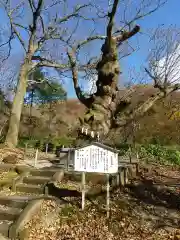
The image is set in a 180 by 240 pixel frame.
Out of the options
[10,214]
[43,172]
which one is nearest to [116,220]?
[10,214]

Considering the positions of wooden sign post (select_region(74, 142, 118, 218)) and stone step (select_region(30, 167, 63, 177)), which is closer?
wooden sign post (select_region(74, 142, 118, 218))

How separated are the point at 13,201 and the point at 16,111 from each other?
11021 mm

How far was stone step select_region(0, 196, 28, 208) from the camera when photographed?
21.9 ft

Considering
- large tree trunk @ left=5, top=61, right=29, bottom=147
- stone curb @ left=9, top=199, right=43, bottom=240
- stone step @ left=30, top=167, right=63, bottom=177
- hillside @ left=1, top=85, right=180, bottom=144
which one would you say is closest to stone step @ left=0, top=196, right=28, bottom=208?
stone curb @ left=9, top=199, right=43, bottom=240

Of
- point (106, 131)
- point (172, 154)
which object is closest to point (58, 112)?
point (172, 154)

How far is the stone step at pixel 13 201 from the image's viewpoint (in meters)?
6.67

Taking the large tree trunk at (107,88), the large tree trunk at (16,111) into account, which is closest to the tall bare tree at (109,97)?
the large tree trunk at (107,88)

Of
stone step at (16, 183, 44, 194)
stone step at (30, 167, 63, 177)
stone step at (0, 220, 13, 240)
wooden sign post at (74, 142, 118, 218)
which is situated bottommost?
stone step at (0, 220, 13, 240)

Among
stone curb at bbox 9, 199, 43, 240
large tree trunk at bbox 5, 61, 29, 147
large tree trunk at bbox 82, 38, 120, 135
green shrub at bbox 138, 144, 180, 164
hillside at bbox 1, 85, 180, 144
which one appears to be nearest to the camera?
stone curb at bbox 9, 199, 43, 240

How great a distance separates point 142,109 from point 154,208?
675cm

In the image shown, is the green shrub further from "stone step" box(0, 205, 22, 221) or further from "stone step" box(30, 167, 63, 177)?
"stone step" box(0, 205, 22, 221)

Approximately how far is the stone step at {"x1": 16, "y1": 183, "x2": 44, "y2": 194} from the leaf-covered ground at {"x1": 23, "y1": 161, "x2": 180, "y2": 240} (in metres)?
0.82

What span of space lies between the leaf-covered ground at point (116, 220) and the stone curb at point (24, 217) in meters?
0.12

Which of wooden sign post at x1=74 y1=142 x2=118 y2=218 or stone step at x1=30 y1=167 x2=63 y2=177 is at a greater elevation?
wooden sign post at x1=74 y1=142 x2=118 y2=218
